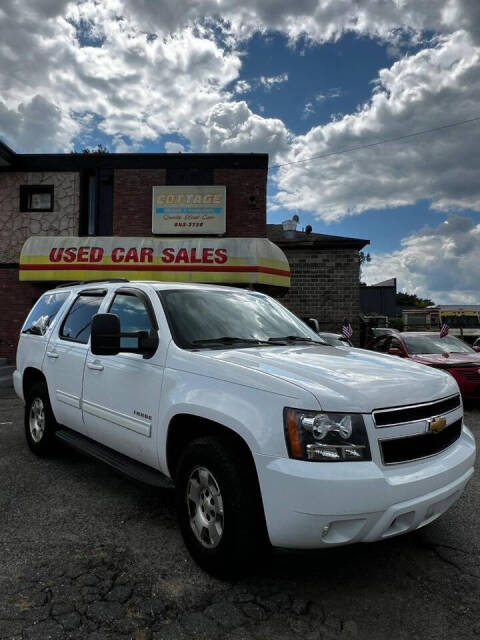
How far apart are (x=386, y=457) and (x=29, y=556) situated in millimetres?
2376

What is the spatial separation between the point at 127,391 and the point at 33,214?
13.7m

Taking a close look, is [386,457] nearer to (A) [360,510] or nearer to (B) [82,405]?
(A) [360,510]

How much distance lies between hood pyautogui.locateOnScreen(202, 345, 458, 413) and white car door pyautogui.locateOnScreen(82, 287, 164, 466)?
582 millimetres

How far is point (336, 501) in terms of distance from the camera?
7.40ft

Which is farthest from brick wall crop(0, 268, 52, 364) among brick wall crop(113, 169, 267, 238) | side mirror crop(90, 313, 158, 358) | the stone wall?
side mirror crop(90, 313, 158, 358)

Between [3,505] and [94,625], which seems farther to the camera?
[3,505]

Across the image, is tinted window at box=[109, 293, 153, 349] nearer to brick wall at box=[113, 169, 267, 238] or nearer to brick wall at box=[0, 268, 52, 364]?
brick wall at box=[113, 169, 267, 238]

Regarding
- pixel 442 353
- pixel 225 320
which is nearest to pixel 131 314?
pixel 225 320

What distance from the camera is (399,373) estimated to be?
9.45 feet

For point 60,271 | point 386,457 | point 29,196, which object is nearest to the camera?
point 386,457

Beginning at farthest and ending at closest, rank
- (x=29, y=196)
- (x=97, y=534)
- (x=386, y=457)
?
(x=29, y=196), (x=97, y=534), (x=386, y=457)

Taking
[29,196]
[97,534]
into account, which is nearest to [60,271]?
[29,196]

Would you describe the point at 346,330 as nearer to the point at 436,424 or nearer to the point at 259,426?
the point at 436,424

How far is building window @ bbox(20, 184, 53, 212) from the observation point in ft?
50.3
